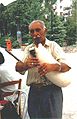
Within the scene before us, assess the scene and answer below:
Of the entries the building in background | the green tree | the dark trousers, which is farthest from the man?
the green tree

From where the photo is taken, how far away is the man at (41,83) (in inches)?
108

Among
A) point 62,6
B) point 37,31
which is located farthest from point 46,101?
point 62,6

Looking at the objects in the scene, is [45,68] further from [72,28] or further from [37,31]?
[72,28]

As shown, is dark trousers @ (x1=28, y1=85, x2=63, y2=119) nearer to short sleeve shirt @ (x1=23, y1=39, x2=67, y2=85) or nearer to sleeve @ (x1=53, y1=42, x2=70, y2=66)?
short sleeve shirt @ (x1=23, y1=39, x2=67, y2=85)

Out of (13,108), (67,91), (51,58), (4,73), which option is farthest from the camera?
(67,91)

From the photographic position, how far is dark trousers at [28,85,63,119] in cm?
283

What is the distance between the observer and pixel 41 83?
9.16 ft

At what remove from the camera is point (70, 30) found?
1498 centimetres

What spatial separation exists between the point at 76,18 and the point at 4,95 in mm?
9101

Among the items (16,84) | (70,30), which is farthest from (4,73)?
(70,30)

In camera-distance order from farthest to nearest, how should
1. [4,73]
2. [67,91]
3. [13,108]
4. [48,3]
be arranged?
[48,3], [67,91], [4,73], [13,108]

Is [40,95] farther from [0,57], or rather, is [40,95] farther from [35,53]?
[0,57]

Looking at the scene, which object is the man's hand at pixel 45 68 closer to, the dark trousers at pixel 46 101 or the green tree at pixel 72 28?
the dark trousers at pixel 46 101

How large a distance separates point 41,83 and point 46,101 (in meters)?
0.15
